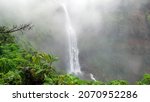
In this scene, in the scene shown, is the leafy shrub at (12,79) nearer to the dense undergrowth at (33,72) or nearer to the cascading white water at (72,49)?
the dense undergrowth at (33,72)

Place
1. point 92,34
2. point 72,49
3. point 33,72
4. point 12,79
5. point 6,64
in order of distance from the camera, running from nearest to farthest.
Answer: point 12,79, point 33,72, point 6,64, point 72,49, point 92,34

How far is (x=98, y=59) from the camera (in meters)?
Answer: 46.9

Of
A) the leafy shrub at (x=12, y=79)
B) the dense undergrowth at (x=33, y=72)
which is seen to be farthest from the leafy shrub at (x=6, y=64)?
the leafy shrub at (x=12, y=79)

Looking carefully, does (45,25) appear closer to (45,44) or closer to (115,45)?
(45,44)

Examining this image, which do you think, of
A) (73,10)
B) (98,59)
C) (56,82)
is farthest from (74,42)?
(56,82)

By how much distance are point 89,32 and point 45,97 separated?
4877 centimetres

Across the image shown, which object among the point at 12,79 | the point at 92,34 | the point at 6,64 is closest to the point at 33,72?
the point at 12,79

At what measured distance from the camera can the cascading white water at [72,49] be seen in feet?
141

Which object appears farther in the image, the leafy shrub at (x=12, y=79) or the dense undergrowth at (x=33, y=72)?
the dense undergrowth at (x=33, y=72)

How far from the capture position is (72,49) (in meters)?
46.2

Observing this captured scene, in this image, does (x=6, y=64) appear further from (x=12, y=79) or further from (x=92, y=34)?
(x=92, y=34)

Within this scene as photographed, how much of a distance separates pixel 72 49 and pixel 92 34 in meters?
6.75

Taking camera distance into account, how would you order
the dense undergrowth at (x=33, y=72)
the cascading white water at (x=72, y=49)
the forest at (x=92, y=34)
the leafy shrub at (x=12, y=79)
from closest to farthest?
the leafy shrub at (x=12, y=79) → the dense undergrowth at (x=33, y=72) → the cascading white water at (x=72, y=49) → the forest at (x=92, y=34)

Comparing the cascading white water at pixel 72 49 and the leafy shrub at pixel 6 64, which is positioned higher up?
the cascading white water at pixel 72 49
